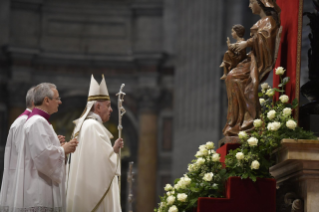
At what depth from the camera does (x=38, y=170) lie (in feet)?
13.4

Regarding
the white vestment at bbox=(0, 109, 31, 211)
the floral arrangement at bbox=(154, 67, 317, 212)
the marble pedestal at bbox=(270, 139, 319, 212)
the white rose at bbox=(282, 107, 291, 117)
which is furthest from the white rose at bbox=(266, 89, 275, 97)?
the white vestment at bbox=(0, 109, 31, 211)

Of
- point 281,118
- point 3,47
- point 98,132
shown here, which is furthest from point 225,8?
point 281,118

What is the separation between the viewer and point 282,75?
180 inches

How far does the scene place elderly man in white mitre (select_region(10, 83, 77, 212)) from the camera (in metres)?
Result: 4.03

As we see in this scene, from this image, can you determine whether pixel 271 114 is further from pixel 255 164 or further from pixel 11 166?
pixel 11 166

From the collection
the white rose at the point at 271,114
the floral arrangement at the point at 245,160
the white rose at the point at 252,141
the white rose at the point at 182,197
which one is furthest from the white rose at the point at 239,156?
the white rose at the point at 182,197

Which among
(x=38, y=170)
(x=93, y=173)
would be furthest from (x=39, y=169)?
(x=93, y=173)

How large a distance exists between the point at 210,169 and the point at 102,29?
29.1 ft

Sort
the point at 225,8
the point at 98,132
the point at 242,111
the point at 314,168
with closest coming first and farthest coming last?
the point at 314,168 < the point at 242,111 < the point at 98,132 < the point at 225,8

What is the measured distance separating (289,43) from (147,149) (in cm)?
760

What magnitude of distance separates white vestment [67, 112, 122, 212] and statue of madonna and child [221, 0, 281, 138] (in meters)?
1.35

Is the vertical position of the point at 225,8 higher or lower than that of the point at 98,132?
higher

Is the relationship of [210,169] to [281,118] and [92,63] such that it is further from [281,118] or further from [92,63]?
[92,63]

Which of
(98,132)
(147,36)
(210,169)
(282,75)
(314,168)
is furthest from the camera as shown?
(147,36)
